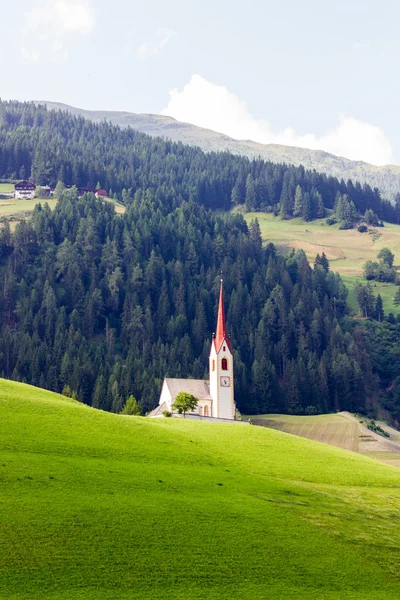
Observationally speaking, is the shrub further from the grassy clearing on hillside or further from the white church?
the white church

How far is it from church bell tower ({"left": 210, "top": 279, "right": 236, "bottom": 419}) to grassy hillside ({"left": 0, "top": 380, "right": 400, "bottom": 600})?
54.0m

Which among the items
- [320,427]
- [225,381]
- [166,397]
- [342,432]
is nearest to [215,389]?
[225,381]

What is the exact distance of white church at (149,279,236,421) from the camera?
12719cm

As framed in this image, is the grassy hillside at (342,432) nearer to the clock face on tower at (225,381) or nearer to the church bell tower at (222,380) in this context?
the church bell tower at (222,380)

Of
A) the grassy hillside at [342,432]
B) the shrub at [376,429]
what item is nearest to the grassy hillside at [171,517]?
the grassy hillside at [342,432]

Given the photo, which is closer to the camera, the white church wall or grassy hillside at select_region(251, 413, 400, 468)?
the white church wall

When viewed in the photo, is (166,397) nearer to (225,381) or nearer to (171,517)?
(225,381)

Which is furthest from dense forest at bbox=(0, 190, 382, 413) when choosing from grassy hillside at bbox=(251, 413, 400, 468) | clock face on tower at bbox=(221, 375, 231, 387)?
clock face on tower at bbox=(221, 375, 231, 387)

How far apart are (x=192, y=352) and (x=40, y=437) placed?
11879cm

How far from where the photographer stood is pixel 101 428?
68.4 m

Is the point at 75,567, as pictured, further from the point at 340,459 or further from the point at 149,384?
the point at 149,384

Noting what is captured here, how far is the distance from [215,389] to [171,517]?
249ft

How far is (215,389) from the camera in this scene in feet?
421

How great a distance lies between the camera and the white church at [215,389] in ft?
417
